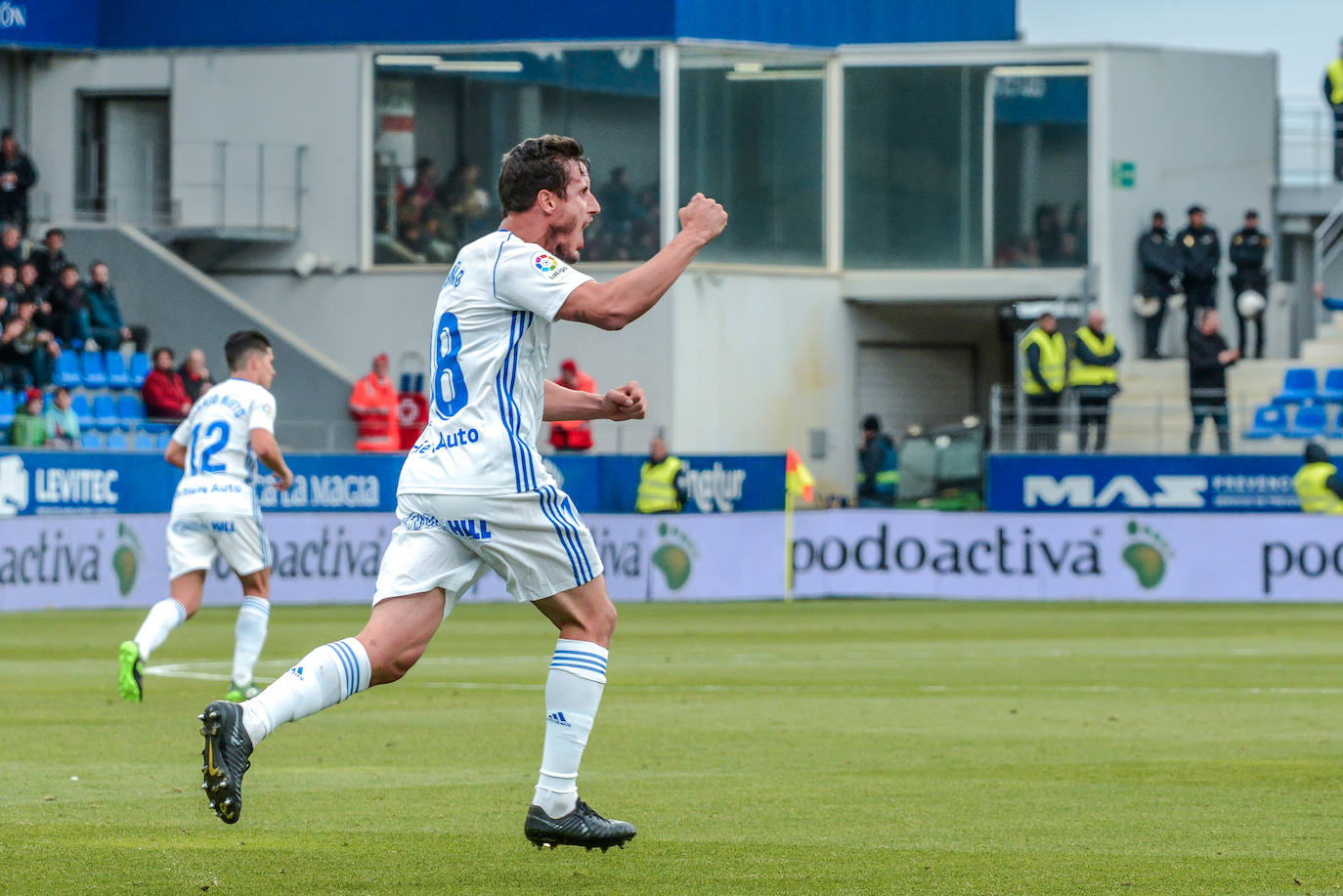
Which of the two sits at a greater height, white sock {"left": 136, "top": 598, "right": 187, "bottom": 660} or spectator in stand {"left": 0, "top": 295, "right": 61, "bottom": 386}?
spectator in stand {"left": 0, "top": 295, "right": 61, "bottom": 386}

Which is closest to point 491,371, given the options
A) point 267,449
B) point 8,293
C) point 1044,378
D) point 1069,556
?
point 267,449

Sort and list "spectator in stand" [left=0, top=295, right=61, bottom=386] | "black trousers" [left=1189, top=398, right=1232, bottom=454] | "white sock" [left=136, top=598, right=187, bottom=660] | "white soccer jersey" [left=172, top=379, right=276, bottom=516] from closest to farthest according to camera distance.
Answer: "white sock" [left=136, top=598, right=187, bottom=660] → "white soccer jersey" [left=172, top=379, right=276, bottom=516] → "spectator in stand" [left=0, top=295, right=61, bottom=386] → "black trousers" [left=1189, top=398, right=1232, bottom=454]

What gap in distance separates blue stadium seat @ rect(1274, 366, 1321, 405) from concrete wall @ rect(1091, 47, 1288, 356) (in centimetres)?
369

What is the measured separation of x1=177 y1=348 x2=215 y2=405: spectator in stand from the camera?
28.1 meters

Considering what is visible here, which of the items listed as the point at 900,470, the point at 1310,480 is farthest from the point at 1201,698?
the point at 900,470

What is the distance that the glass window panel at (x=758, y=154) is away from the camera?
3312cm

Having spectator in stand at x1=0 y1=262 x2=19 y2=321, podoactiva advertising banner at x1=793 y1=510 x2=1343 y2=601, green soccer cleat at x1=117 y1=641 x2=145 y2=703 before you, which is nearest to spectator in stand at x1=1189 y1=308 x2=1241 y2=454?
podoactiva advertising banner at x1=793 y1=510 x2=1343 y2=601

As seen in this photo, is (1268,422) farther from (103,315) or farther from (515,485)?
(515,485)

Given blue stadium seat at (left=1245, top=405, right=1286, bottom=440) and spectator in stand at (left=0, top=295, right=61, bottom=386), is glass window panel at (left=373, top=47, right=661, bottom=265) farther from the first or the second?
blue stadium seat at (left=1245, top=405, right=1286, bottom=440)

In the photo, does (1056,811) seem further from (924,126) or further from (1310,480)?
(924,126)

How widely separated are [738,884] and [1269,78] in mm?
31354

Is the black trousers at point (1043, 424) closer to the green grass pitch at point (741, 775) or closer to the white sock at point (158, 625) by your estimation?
the green grass pitch at point (741, 775)

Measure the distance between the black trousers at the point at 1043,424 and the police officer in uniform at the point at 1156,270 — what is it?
14.8ft

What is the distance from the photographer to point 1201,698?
12758mm
